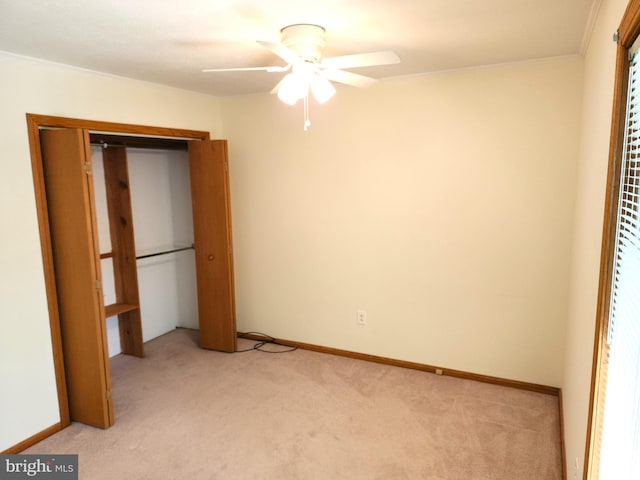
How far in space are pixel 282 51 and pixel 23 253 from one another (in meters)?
2.01

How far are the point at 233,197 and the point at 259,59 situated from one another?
1.66 metres

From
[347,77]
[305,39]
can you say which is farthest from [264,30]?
[347,77]

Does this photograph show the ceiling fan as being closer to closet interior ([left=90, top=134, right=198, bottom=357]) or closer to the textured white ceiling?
the textured white ceiling

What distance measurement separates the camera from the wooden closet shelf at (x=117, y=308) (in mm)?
3710

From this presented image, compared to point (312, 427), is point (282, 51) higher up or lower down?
higher up

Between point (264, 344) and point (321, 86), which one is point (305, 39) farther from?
point (264, 344)

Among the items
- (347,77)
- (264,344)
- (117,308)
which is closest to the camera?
(347,77)

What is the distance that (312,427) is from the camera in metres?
2.88

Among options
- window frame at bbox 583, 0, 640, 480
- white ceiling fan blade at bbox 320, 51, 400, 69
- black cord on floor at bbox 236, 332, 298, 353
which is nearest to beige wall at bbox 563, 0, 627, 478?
window frame at bbox 583, 0, 640, 480

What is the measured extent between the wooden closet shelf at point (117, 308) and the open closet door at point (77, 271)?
0.76m

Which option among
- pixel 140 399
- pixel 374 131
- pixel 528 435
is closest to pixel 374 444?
pixel 528 435

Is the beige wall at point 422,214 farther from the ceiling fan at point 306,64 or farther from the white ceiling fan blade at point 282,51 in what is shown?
the white ceiling fan blade at point 282,51

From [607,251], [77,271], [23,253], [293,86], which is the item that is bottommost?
[77,271]

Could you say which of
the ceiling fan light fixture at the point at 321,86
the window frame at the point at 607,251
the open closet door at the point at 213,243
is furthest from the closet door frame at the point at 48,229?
the window frame at the point at 607,251
